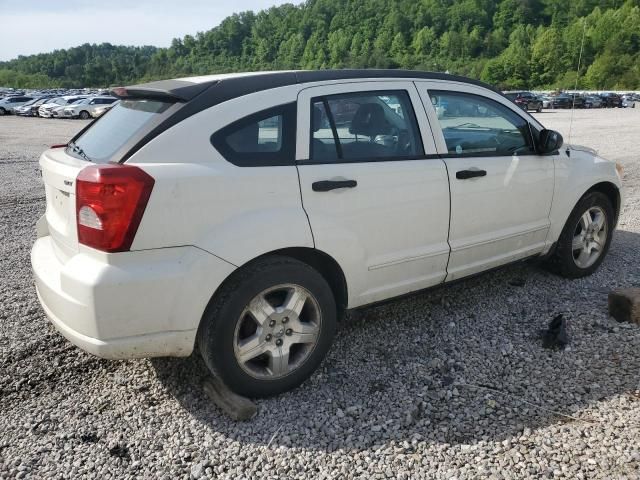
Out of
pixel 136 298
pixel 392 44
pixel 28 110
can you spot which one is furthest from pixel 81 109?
pixel 392 44

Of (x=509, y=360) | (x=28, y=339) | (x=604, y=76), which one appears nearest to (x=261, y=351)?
(x=509, y=360)

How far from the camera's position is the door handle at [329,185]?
10.1ft

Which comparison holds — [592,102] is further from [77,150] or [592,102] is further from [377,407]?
[77,150]

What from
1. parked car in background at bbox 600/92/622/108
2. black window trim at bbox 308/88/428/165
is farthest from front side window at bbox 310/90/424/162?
parked car in background at bbox 600/92/622/108

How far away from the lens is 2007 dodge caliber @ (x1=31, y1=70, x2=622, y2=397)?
2686 millimetres

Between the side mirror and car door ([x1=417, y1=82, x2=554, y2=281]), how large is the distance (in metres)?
0.06

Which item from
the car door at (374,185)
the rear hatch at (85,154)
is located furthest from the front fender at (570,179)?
the rear hatch at (85,154)

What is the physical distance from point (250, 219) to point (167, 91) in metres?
0.84

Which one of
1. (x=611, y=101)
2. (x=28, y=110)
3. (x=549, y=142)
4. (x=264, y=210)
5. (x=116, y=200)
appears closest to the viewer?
(x=116, y=200)

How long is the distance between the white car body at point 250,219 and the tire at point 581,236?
916 mm

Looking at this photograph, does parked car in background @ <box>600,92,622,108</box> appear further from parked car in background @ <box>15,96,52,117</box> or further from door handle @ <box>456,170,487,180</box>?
door handle @ <box>456,170,487,180</box>

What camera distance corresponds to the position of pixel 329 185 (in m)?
3.11

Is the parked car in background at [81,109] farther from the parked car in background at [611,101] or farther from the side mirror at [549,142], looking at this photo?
the parked car in background at [611,101]

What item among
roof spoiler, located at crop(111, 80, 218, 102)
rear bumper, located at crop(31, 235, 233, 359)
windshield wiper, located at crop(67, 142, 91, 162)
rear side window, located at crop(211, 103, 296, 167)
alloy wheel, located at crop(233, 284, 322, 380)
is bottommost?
alloy wheel, located at crop(233, 284, 322, 380)
